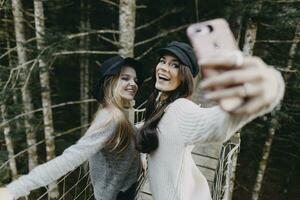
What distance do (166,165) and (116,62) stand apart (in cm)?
62

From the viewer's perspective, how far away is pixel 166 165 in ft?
4.54

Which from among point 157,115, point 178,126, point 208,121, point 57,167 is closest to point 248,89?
point 208,121

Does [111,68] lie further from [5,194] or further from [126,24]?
[126,24]

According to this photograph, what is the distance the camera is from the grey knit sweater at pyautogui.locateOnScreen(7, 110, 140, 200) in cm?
130

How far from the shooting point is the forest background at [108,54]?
3.99 meters

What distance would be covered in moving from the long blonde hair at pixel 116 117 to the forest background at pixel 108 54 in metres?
1.51

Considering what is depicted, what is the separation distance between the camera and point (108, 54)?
6.52 m

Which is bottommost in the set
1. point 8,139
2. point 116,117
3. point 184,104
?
point 8,139

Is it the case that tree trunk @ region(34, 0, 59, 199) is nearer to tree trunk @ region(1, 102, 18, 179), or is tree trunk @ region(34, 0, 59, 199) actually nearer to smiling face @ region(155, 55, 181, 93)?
tree trunk @ region(1, 102, 18, 179)

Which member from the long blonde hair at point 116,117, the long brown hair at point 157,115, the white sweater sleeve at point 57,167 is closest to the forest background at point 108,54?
the long blonde hair at point 116,117

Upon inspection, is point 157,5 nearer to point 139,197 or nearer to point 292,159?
point 139,197

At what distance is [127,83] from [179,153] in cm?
59

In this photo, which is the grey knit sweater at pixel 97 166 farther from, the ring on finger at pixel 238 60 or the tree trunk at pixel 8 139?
the tree trunk at pixel 8 139

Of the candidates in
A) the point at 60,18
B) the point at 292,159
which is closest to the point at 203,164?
the point at 60,18
